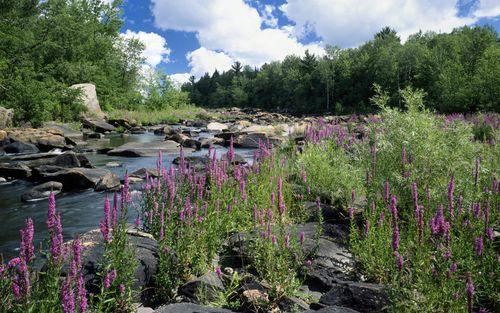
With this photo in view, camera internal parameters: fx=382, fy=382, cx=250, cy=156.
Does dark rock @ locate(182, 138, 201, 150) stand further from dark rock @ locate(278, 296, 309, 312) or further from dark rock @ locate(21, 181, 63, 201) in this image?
dark rock @ locate(278, 296, 309, 312)

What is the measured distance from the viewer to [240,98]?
128375 mm

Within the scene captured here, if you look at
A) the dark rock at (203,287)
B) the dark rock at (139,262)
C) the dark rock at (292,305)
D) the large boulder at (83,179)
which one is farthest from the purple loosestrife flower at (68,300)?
the large boulder at (83,179)

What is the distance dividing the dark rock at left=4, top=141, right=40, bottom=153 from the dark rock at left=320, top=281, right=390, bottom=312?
66.5ft

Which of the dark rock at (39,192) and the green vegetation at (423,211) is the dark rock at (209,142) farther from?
the green vegetation at (423,211)

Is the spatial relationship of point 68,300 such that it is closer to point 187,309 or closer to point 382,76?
point 187,309

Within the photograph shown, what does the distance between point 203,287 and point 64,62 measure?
45484 mm

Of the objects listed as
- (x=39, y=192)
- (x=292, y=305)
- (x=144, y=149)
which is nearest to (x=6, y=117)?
(x=144, y=149)

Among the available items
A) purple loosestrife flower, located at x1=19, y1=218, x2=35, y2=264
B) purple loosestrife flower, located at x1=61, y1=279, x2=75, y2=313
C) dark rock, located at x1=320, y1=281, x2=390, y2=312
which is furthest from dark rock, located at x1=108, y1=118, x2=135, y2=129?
purple loosestrife flower, located at x1=61, y1=279, x2=75, y2=313

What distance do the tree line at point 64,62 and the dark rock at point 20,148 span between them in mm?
6559

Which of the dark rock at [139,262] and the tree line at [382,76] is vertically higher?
the tree line at [382,76]

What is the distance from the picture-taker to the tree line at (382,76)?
29281 millimetres

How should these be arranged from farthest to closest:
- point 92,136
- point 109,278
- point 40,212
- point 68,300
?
point 92,136 < point 40,212 < point 109,278 < point 68,300

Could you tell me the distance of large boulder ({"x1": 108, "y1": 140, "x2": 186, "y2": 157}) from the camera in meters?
19.3

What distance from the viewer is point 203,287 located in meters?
4.59
